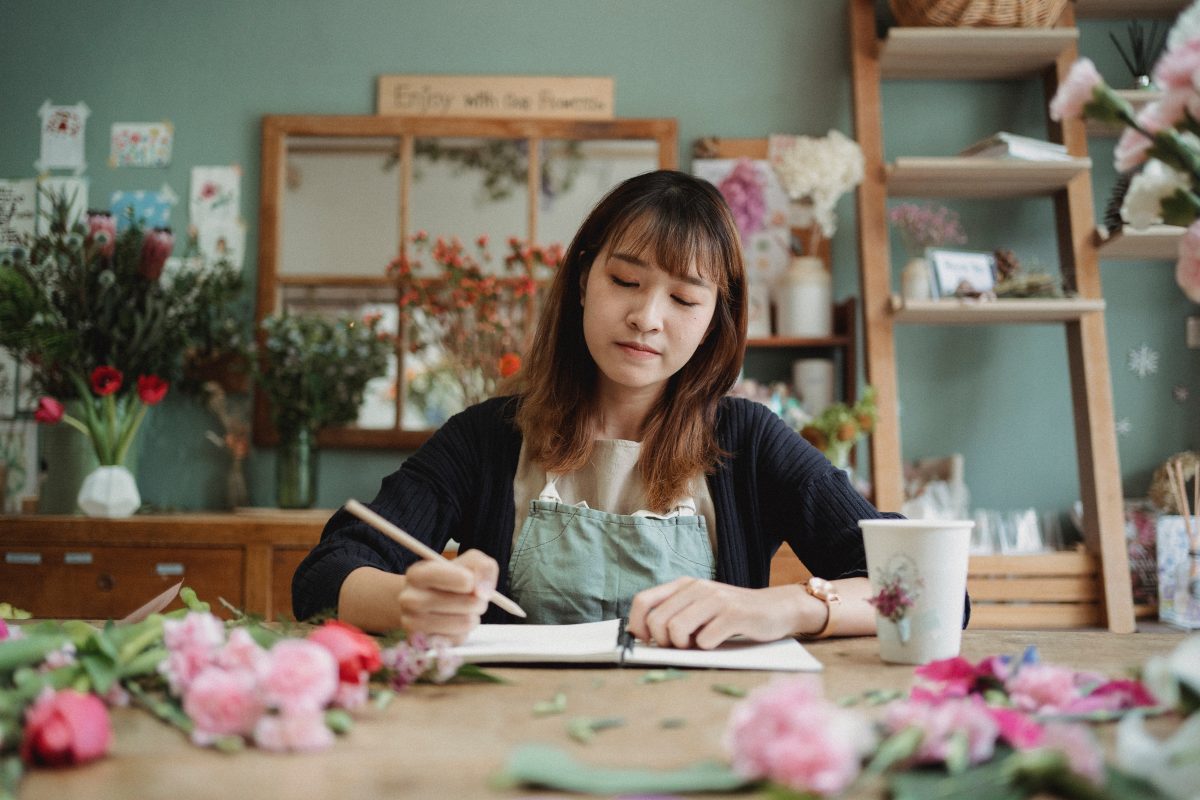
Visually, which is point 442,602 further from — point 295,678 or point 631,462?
point 631,462

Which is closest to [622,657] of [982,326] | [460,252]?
[460,252]

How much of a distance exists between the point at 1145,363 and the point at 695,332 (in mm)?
2190

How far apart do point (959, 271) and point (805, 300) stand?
1.45 ft

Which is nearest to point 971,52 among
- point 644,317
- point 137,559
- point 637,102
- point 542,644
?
point 637,102

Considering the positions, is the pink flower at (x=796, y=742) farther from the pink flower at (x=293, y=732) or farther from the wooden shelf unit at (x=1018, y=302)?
the wooden shelf unit at (x=1018, y=302)

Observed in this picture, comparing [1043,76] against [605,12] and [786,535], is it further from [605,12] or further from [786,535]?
[786,535]

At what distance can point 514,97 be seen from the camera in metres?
3.03

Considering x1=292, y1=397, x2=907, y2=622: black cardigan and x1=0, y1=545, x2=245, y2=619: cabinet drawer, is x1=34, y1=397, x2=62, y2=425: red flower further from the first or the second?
x1=292, y1=397, x2=907, y2=622: black cardigan

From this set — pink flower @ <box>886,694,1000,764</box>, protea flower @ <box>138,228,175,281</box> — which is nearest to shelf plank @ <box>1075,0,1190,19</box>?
protea flower @ <box>138,228,175,281</box>

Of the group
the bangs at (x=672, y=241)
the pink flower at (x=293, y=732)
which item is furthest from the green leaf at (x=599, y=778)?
the bangs at (x=672, y=241)

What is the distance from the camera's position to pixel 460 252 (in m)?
2.84

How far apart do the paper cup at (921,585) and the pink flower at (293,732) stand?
534 mm

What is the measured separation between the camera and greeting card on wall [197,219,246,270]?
303 cm

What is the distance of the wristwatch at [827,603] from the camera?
1.08 m
